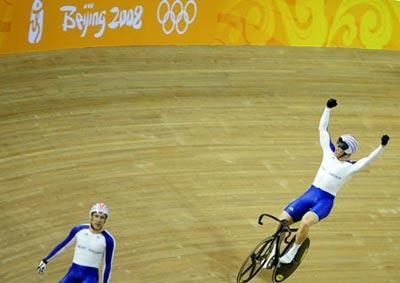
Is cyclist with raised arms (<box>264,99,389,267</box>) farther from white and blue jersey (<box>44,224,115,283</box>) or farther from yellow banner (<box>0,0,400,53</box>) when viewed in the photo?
yellow banner (<box>0,0,400,53</box>)

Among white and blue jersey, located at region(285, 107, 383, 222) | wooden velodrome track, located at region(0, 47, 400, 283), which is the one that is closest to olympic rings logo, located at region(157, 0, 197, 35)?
wooden velodrome track, located at region(0, 47, 400, 283)

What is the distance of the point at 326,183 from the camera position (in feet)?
32.1

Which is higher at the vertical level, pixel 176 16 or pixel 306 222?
pixel 176 16

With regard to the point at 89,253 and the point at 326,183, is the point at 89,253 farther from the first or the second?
the point at 326,183

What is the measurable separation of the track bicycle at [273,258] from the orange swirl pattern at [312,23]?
4866mm

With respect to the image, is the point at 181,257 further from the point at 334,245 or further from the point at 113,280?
the point at 334,245

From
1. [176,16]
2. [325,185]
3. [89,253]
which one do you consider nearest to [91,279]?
[89,253]

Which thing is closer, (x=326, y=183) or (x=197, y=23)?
(x=326, y=183)

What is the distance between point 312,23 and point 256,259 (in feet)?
18.6

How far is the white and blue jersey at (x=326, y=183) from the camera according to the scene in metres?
9.74

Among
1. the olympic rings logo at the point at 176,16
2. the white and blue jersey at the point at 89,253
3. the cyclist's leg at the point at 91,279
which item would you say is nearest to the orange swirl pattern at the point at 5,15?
the olympic rings logo at the point at 176,16

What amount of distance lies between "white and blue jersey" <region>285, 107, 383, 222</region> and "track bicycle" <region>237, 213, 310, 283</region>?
0.72 feet

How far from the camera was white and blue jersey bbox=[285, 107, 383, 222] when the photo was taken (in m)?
9.74

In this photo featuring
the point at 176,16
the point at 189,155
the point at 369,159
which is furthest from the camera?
the point at 176,16
